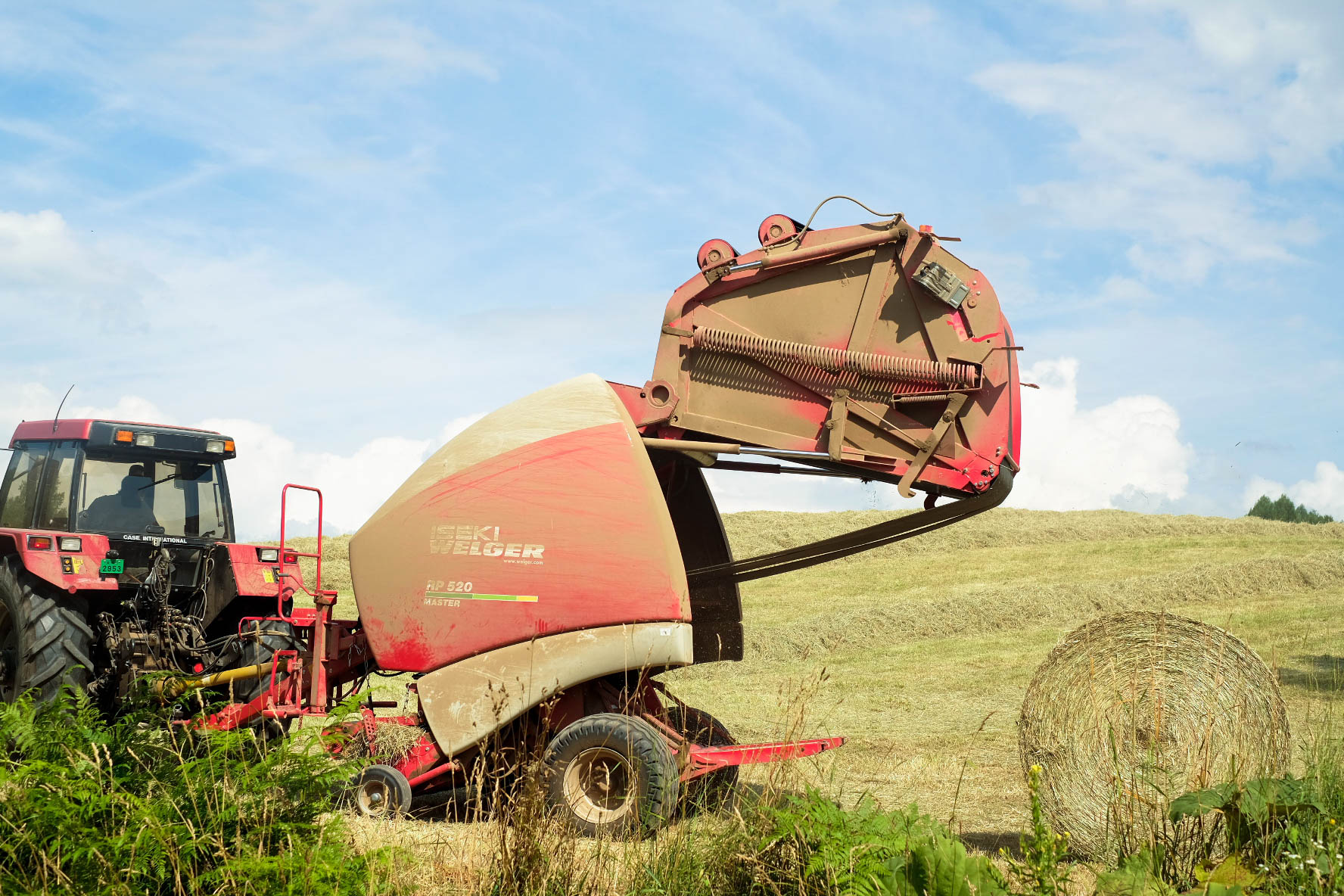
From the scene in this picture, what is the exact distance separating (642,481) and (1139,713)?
110 inches

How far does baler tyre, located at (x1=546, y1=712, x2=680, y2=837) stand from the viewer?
18.4 ft

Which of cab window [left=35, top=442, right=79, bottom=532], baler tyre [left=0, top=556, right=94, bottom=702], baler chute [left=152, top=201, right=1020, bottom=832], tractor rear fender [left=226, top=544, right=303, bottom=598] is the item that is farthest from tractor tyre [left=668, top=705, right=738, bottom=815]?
cab window [left=35, top=442, right=79, bottom=532]

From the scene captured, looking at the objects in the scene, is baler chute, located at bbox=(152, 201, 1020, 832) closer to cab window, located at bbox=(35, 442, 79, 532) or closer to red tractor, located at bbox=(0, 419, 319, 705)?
red tractor, located at bbox=(0, 419, 319, 705)

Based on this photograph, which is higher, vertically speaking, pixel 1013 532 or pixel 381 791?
pixel 1013 532

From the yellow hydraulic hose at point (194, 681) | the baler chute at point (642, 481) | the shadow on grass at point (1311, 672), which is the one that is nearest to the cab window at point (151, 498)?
the yellow hydraulic hose at point (194, 681)

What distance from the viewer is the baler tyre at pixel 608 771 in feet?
18.4

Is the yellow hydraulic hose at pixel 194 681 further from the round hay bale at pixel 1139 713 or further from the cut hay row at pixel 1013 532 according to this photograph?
the cut hay row at pixel 1013 532

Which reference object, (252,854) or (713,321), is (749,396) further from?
(252,854)

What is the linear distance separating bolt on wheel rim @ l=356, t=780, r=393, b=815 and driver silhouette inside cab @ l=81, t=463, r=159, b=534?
347cm

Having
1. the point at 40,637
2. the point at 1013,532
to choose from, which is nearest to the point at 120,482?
the point at 40,637

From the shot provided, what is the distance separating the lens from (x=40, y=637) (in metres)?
7.46

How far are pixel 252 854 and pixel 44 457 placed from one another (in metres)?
5.71

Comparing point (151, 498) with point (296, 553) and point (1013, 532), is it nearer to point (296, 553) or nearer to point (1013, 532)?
point (296, 553)

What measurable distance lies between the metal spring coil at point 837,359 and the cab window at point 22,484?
17.4 feet
